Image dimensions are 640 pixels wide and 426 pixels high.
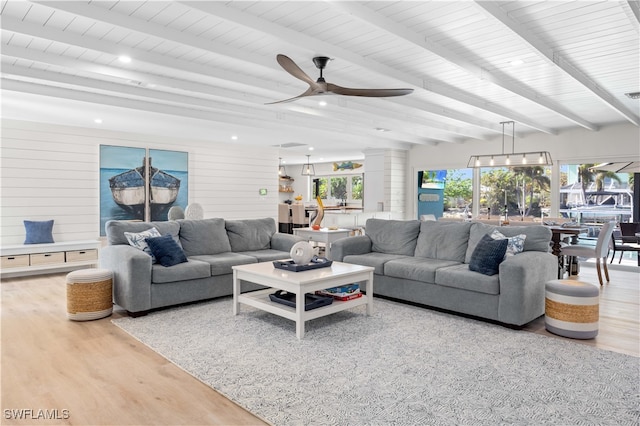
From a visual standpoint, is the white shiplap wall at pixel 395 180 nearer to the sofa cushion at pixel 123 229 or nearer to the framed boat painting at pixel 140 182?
the framed boat painting at pixel 140 182

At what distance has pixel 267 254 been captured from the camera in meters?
5.38

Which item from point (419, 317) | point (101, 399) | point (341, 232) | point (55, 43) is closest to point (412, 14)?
point (419, 317)

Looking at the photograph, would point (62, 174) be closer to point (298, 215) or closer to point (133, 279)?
point (133, 279)

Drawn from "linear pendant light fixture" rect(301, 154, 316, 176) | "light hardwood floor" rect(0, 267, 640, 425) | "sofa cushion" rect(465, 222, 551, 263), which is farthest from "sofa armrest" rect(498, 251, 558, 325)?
"linear pendant light fixture" rect(301, 154, 316, 176)

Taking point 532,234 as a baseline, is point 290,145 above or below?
above

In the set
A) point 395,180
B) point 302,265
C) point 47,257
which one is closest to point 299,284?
point 302,265

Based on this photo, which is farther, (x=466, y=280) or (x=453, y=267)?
(x=453, y=267)

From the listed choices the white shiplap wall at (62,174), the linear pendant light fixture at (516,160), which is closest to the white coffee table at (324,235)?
the linear pendant light fixture at (516,160)

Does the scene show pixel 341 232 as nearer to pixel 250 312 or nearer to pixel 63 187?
pixel 250 312

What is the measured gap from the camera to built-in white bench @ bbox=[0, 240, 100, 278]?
19.6 ft

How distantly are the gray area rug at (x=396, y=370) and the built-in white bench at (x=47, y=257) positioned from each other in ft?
10.5

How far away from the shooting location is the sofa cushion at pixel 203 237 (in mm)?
5219

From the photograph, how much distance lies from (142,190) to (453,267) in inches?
234

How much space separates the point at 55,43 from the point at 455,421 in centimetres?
422
